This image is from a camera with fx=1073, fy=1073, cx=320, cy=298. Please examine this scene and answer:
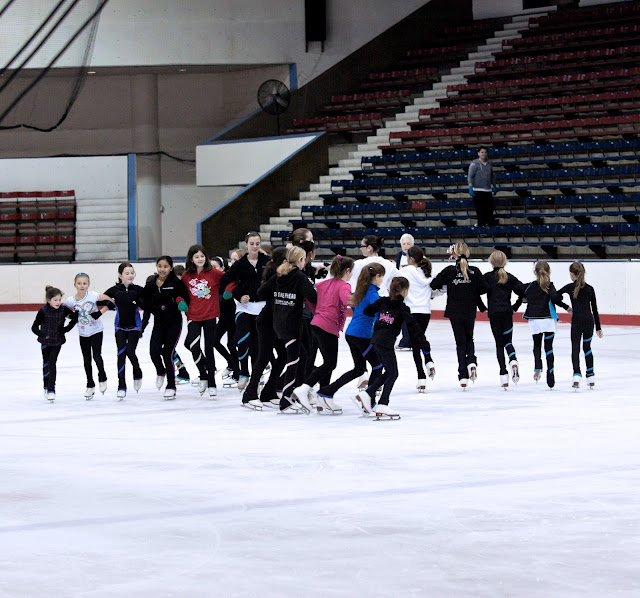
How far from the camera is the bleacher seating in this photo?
24.5m

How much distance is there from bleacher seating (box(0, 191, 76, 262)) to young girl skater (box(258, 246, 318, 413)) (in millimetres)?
16500

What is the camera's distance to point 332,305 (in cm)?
866

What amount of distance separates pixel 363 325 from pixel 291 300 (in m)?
0.63

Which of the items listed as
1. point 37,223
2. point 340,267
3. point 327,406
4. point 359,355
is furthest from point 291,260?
point 37,223

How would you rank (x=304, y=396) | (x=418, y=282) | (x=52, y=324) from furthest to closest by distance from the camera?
(x=418, y=282) → (x=52, y=324) → (x=304, y=396)

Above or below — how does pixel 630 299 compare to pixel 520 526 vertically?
above

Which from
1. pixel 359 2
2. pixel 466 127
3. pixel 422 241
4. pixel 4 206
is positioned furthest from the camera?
pixel 359 2

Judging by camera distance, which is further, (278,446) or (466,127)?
(466,127)

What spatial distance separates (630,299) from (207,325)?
8.40 metres

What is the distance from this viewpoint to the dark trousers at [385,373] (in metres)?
8.29

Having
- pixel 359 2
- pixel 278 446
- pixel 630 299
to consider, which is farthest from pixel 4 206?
pixel 278 446

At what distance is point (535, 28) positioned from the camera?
25.8 metres

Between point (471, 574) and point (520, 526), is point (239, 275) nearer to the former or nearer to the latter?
point (520, 526)

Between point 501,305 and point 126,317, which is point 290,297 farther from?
point 501,305
